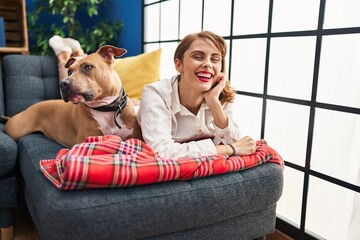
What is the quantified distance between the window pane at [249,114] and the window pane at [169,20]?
1.03m

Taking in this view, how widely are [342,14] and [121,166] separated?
1.14m

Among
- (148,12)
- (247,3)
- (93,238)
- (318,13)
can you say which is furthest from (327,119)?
(148,12)

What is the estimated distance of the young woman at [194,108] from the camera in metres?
1.29

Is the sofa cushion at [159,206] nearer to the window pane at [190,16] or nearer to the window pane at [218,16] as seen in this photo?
the window pane at [218,16]

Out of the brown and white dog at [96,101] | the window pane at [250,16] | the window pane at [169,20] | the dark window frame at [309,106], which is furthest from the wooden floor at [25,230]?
the window pane at [169,20]

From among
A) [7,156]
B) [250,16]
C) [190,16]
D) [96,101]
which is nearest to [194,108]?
[96,101]

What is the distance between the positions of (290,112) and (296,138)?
0.14 m

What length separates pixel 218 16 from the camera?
86.6 inches

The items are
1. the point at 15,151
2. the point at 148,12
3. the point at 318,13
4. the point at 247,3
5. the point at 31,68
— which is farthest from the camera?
the point at 148,12

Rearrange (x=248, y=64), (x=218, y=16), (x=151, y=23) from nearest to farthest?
(x=248, y=64), (x=218, y=16), (x=151, y=23)

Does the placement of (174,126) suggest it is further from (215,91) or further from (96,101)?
(96,101)

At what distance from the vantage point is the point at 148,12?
3.18 m

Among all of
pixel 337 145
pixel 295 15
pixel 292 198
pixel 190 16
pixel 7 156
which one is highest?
pixel 190 16

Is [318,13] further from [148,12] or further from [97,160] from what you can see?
[148,12]
